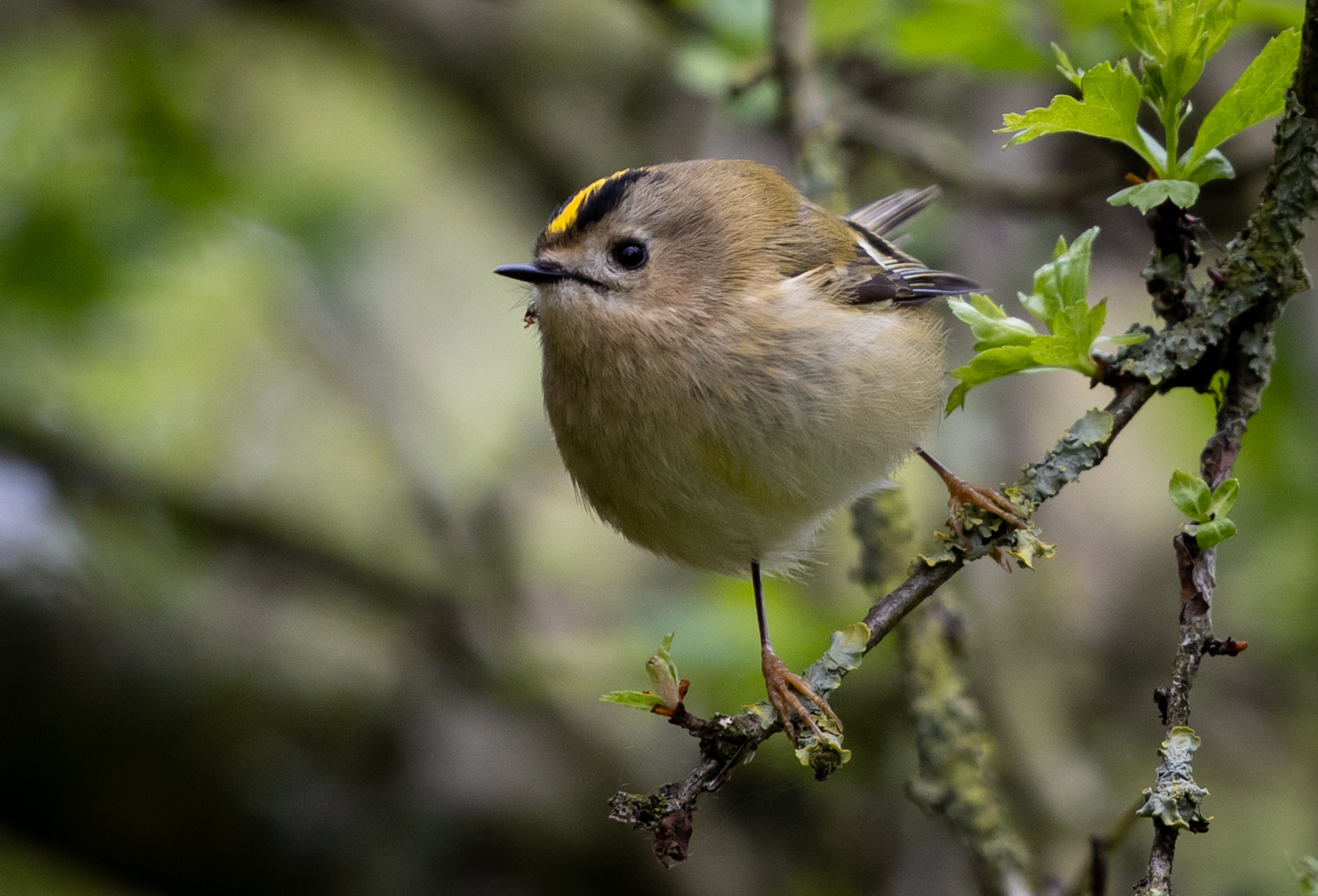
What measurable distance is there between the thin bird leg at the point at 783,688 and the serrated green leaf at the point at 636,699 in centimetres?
21

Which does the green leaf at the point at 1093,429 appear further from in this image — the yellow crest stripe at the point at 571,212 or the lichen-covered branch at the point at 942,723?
the yellow crest stripe at the point at 571,212

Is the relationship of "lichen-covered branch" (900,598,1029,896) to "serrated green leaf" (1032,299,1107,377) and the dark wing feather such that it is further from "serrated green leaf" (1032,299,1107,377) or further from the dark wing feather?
the dark wing feather

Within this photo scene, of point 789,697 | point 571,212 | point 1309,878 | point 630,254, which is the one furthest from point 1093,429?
point 571,212

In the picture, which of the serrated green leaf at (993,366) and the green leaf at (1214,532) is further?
the serrated green leaf at (993,366)

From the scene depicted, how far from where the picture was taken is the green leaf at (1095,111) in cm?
157

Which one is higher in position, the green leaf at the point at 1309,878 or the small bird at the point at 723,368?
the small bird at the point at 723,368

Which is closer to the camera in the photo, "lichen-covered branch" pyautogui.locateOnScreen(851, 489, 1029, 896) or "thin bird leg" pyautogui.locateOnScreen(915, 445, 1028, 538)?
"thin bird leg" pyautogui.locateOnScreen(915, 445, 1028, 538)

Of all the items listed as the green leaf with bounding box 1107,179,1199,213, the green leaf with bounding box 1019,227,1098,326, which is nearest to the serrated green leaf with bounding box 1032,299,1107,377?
the green leaf with bounding box 1019,227,1098,326

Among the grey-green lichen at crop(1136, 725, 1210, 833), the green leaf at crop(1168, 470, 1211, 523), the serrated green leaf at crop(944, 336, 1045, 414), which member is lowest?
the grey-green lichen at crop(1136, 725, 1210, 833)

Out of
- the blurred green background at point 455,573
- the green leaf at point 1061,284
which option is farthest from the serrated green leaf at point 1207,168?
the blurred green background at point 455,573

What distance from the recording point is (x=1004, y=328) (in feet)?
5.55

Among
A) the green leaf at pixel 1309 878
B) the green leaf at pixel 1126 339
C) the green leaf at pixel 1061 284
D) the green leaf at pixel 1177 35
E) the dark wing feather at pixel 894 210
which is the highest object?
the dark wing feather at pixel 894 210

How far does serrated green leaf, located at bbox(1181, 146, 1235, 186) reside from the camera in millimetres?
1681

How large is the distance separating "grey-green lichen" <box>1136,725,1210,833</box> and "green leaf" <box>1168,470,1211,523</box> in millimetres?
275
